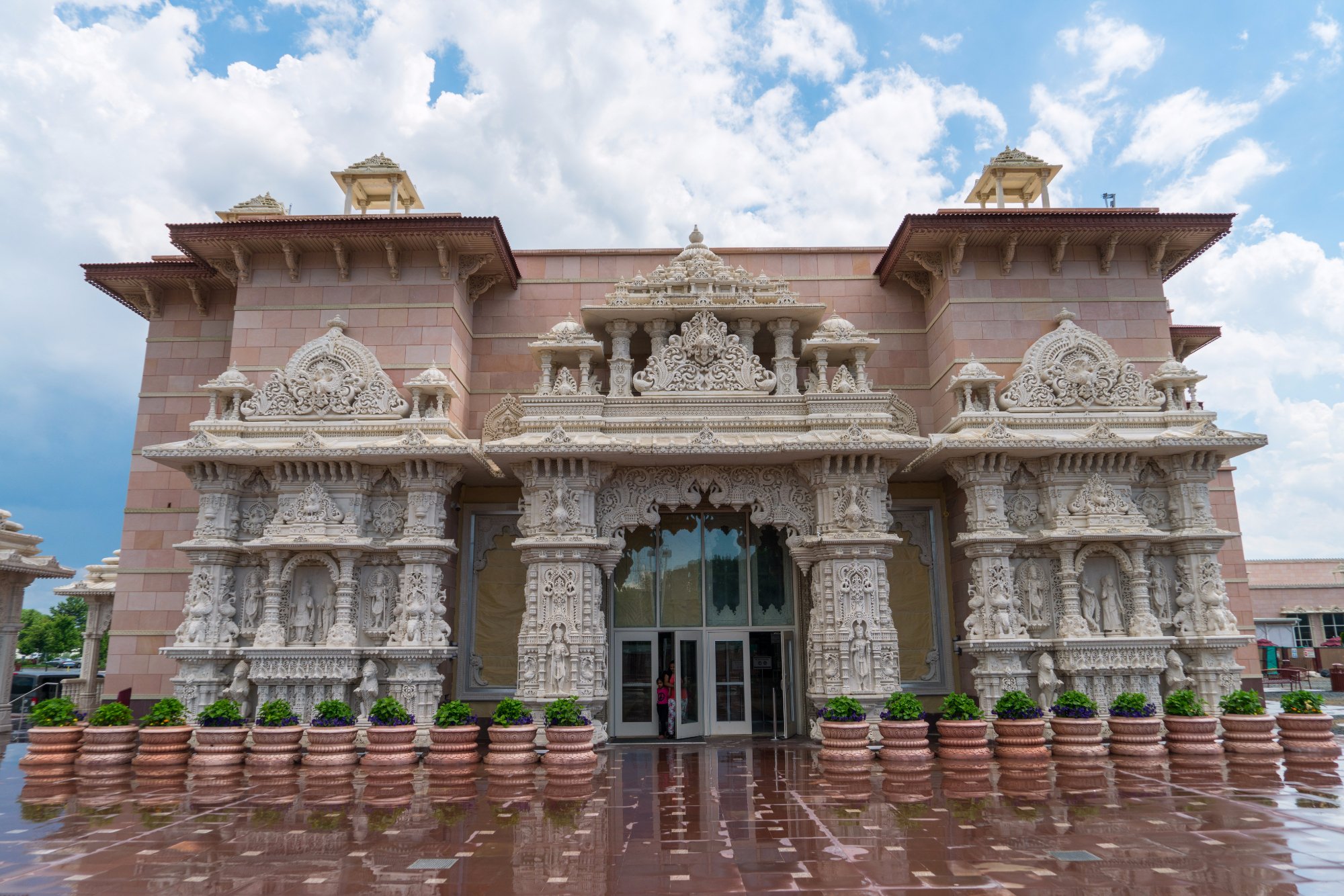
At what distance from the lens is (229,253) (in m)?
16.2

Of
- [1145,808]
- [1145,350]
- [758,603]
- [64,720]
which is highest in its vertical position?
[1145,350]

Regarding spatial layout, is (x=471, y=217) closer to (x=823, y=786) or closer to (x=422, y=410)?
(x=422, y=410)

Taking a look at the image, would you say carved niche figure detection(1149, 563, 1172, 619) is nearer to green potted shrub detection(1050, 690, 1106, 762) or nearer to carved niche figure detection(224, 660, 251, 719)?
green potted shrub detection(1050, 690, 1106, 762)

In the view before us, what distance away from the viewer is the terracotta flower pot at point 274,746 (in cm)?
1234

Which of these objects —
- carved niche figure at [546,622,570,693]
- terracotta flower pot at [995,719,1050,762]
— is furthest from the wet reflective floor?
carved niche figure at [546,622,570,693]

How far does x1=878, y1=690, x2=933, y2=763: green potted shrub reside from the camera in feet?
39.4

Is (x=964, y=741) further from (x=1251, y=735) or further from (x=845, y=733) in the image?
(x=1251, y=735)

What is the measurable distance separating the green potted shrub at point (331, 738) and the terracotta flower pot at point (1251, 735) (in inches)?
522

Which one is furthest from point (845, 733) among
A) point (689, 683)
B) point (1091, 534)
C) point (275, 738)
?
point (275, 738)

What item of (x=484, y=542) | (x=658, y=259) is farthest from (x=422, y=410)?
(x=658, y=259)

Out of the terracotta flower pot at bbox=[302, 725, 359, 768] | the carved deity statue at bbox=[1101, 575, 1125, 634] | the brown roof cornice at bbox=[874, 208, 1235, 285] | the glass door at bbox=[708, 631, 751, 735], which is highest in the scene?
the brown roof cornice at bbox=[874, 208, 1235, 285]

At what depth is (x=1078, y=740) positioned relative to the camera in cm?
1220

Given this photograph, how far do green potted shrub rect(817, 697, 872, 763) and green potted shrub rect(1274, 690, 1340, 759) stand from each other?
6445mm

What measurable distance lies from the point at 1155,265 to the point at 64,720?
814 inches
